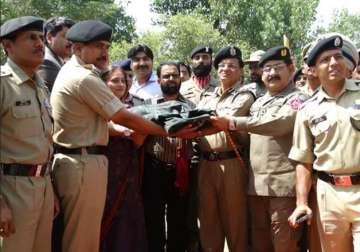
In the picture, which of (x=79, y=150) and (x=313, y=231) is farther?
(x=313, y=231)

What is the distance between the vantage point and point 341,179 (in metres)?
3.85

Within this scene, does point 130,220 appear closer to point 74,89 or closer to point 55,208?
point 55,208

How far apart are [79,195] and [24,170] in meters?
0.54

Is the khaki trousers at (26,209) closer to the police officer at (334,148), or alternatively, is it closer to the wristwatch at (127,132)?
the wristwatch at (127,132)

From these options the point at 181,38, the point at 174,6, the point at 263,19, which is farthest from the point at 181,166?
the point at 174,6

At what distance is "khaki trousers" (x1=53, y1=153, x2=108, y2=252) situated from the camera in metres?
3.90

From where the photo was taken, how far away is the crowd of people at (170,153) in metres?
3.59

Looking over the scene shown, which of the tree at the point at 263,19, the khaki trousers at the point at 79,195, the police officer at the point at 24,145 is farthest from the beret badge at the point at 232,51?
the tree at the point at 263,19

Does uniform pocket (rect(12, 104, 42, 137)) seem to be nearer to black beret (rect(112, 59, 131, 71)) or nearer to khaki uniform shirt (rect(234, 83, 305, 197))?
black beret (rect(112, 59, 131, 71))

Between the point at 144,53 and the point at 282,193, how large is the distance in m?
2.77

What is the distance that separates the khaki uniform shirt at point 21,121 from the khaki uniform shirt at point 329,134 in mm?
2025

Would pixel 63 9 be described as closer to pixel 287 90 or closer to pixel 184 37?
pixel 184 37

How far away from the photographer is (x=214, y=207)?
506cm

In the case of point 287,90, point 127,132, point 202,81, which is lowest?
point 127,132
